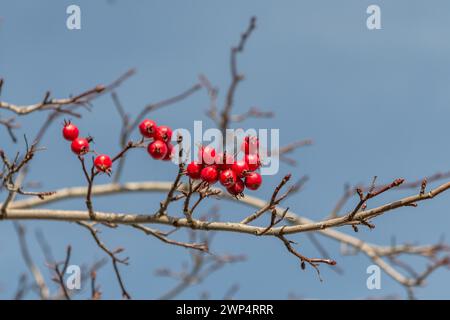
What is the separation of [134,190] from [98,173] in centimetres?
395

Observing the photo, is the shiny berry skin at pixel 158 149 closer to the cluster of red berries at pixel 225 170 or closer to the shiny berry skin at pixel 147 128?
the shiny berry skin at pixel 147 128

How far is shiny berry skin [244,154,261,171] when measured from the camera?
151 inches

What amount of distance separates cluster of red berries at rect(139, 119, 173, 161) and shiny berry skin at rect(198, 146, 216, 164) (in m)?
0.35

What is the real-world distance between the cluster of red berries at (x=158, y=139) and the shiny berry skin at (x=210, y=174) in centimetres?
41

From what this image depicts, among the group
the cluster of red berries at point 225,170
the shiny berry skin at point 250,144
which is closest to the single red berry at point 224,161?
the cluster of red berries at point 225,170

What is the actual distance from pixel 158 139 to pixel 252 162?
715mm

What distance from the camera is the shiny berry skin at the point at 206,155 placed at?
12.5ft

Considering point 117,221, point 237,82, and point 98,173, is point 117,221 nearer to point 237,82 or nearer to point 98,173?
point 98,173

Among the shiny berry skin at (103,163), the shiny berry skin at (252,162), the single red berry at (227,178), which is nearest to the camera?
the single red berry at (227,178)

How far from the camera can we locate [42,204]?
6.99 meters

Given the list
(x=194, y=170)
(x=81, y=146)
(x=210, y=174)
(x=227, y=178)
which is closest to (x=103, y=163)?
(x=81, y=146)

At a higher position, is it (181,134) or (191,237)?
(181,134)

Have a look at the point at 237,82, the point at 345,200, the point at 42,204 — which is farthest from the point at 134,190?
the point at 345,200

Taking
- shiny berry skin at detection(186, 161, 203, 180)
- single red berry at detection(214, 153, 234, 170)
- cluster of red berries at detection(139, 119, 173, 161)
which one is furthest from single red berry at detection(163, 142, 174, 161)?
single red berry at detection(214, 153, 234, 170)
